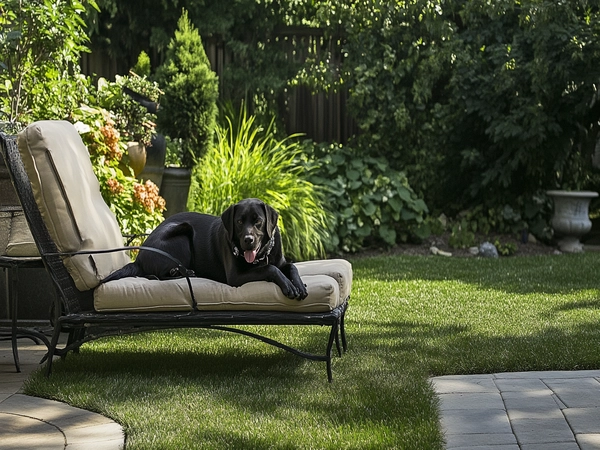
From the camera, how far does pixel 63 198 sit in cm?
459

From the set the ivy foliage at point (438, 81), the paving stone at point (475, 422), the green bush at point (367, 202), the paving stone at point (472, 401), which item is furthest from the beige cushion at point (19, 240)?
the ivy foliage at point (438, 81)

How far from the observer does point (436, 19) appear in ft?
34.5

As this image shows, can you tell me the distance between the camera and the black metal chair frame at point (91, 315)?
4.40 meters

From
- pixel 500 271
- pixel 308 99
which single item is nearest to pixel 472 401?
pixel 500 271

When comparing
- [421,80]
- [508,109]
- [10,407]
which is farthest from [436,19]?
[10,407]

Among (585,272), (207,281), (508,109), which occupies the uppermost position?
(508,109)

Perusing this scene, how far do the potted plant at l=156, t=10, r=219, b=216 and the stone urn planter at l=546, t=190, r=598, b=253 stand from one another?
426 centimetres

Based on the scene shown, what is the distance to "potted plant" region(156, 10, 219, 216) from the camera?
9.26m

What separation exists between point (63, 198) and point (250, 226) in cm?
96

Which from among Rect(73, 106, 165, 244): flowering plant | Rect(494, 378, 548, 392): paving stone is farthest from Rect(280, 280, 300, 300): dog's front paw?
Rect(73, 106, 165, 244): flowering plant

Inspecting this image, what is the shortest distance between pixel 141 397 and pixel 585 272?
18.0 feet

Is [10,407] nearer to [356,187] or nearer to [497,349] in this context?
[497,349]

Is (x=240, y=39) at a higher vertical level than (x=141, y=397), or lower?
higher

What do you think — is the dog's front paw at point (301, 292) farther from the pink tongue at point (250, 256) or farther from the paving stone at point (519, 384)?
the paving stone at point (519, 384)
